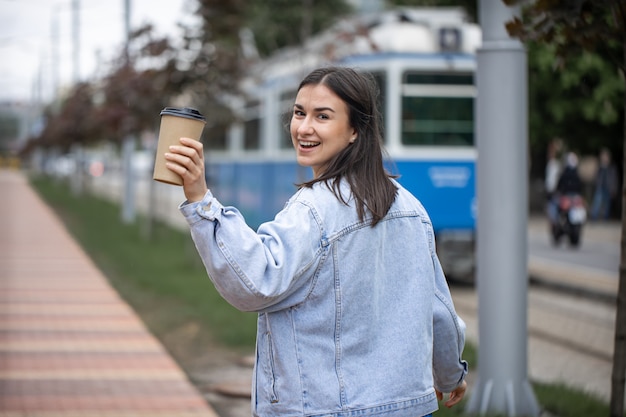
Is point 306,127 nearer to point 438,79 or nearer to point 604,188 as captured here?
point 438,79

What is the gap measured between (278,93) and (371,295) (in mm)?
14102

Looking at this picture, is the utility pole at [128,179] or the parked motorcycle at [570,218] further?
the utility pole at [128,179]

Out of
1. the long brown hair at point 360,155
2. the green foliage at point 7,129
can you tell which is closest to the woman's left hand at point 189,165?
the long brown hair at point 360,155

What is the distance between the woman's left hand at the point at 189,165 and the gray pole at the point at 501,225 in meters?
3.71

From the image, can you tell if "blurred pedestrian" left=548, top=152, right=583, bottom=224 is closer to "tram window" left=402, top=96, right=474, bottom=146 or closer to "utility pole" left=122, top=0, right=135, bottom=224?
"tram window" left=402, top=96, right=474, bottom=146

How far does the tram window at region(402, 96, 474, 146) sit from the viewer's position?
1297 centimetres

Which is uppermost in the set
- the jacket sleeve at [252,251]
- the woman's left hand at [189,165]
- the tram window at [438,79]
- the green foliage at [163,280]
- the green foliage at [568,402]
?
the tram window at [438,79]

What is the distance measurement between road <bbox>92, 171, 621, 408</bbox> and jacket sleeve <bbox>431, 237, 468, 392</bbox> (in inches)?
144

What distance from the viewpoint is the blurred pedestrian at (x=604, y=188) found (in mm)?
25234

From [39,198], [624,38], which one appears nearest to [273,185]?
[624,38]

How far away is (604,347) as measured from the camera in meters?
8.73

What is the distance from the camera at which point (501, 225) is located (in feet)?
19.1

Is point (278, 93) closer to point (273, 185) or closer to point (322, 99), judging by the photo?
point (273, 185)

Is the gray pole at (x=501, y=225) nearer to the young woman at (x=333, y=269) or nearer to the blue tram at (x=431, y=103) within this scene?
the young woman at (x=333, y=269)
